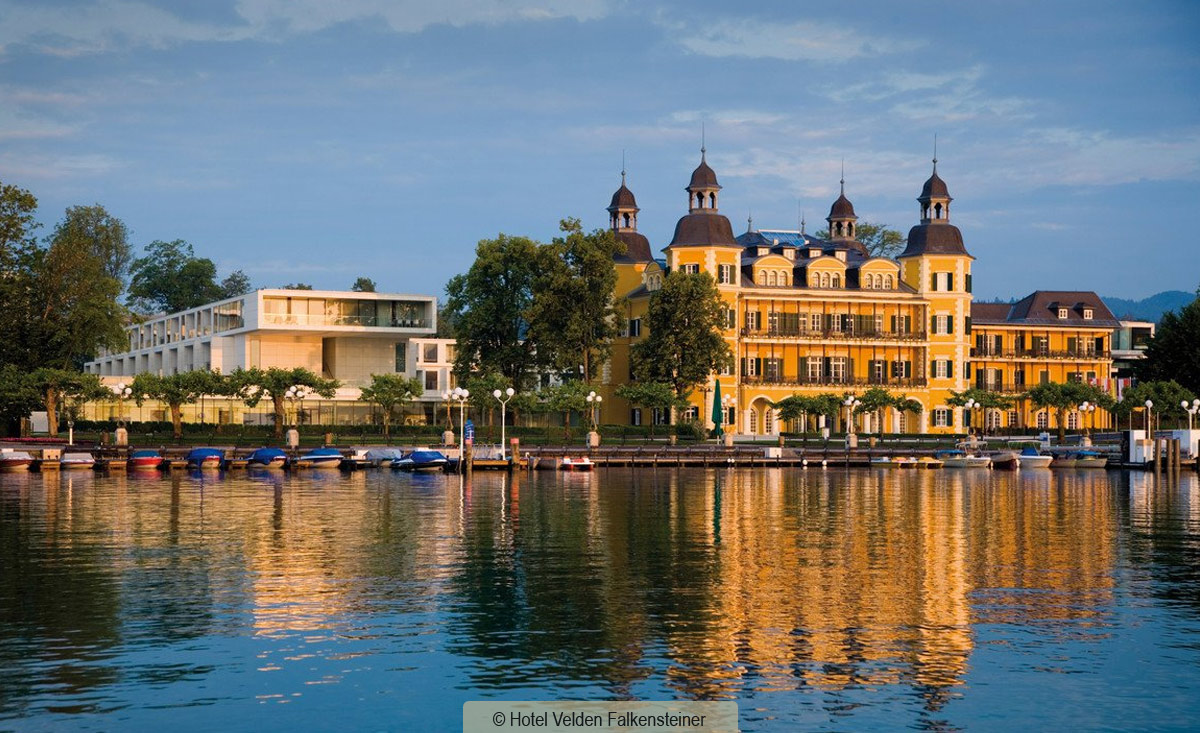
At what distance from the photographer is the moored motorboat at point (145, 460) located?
3140 inches

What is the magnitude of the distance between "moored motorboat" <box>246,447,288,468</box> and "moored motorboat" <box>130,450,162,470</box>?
5.21 m

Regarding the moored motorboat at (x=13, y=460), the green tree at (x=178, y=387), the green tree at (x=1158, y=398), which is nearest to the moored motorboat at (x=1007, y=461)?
the green tree at (x=1158, y=398)

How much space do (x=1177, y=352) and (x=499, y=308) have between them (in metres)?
60.8

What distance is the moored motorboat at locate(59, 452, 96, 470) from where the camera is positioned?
78625mm

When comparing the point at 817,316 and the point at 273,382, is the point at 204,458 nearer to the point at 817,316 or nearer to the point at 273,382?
the point at 273,382

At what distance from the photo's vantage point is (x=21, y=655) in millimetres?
24188

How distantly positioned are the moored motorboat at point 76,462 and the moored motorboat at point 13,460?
168 centimetres

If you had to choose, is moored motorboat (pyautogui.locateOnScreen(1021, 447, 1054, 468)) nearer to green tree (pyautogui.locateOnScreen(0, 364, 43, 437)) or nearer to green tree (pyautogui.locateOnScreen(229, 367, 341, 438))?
green tree (pyautogui.locateOnScreen(229, 367, 341, 438))

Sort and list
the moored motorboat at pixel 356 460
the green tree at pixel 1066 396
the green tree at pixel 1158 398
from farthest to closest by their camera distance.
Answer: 1. the green tree at pixel 1066 396
2. the green tree at pixel 1158 398
3. the moored motorboat at pixel 356 460

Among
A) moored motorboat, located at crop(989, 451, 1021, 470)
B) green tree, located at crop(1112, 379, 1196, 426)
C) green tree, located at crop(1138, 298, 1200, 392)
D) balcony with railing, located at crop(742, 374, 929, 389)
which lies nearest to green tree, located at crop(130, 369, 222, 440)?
balcony with railing, located at crop(742, 374, 929, 389)

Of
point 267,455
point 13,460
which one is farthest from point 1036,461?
point 13,460

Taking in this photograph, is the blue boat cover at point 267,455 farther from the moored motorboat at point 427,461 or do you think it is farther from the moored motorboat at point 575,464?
the moored motorboat at point 575,464

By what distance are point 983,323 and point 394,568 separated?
344 feet

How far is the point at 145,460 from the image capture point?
7969 cm
